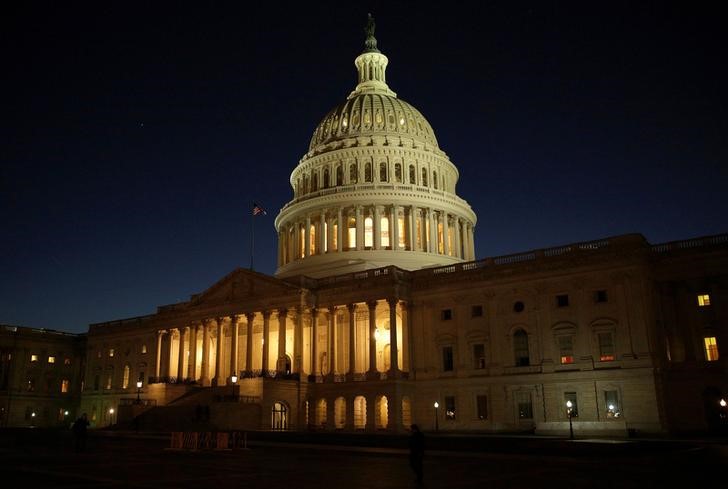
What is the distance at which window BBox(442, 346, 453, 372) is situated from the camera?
210 feet

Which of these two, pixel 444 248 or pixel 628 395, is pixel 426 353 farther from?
pixel 444 248

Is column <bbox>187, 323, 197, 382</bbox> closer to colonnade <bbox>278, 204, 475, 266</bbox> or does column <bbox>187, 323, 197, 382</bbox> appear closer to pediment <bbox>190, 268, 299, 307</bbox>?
pediment <bbox>190, 268, 299, 307</bbox>

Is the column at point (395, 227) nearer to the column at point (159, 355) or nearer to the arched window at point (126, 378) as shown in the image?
the column at point (159, 355)

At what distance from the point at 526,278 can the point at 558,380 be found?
30.6ft

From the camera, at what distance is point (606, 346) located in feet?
183

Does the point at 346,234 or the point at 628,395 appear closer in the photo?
the point at 628,395

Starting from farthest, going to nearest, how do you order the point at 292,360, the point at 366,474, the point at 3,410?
1. the point at 3,410
2. the point at 292,360
3. the point at 366,474

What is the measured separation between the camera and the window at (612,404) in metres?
53.5

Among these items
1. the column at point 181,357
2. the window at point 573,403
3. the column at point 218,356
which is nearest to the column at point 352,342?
the column at point 218,356

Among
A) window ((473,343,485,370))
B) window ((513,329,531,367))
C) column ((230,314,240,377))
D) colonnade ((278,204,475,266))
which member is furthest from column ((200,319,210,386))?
window ((513,329,531,367))

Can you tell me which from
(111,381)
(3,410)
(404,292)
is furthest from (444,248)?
(3,410)

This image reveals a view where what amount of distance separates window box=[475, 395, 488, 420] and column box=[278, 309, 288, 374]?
748 inches

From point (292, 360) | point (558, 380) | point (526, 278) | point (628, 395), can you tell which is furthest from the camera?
point (292, 360)

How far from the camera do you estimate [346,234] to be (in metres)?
86.8
